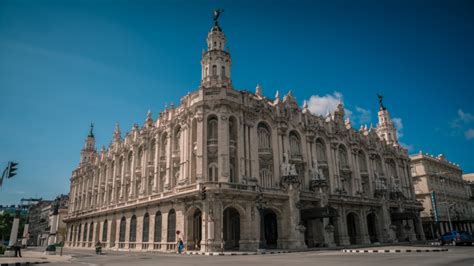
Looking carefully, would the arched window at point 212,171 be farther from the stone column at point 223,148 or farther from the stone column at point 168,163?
the stone column at point 168,163

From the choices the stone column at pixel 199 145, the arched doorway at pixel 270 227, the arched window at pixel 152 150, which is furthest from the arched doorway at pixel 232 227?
the arched window at pixel 152 150

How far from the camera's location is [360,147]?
57.5 metres

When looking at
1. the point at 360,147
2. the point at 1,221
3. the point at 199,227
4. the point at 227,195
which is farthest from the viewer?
the point at 1,221

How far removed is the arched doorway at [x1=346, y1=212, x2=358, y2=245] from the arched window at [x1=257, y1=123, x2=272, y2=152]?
60.0 ft

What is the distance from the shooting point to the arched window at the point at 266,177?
41188 mm

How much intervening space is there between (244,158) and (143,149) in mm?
18891

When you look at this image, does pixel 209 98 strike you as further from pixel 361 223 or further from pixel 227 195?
pixel 361 223

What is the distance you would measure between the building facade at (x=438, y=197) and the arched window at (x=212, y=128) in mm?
51241

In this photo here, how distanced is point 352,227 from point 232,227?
22025 millimetres

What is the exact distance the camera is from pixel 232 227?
39.5 m

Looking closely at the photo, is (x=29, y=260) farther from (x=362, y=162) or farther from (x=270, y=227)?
(x=362, y=162)

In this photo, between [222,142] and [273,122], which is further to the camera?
[273,122]

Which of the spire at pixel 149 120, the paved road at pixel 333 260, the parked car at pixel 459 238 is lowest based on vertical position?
the paved road at pixel 333 260

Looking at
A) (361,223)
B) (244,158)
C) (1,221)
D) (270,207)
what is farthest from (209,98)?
(1,221)
